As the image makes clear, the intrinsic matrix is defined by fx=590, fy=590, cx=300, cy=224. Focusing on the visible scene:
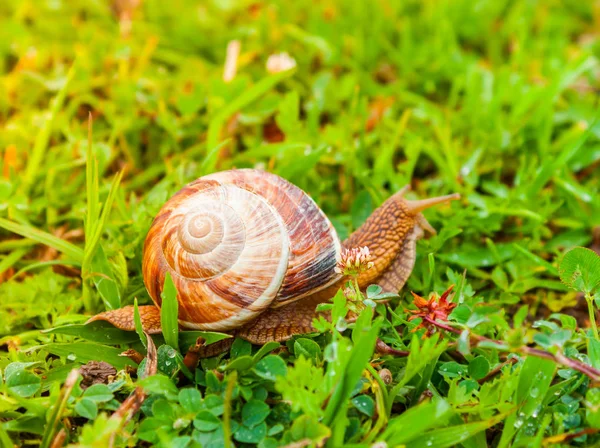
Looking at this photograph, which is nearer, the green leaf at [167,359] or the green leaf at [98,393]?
the green leaf at [98,393]

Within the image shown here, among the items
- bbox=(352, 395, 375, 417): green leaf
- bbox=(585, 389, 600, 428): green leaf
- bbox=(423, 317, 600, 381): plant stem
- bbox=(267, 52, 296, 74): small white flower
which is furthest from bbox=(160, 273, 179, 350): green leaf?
bbox=(267, 52, 296, 74): small white flower

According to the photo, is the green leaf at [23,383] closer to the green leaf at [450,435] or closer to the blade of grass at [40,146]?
the blade of grass at [40,146]

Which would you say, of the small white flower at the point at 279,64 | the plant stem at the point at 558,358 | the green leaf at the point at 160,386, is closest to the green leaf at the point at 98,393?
the green leaf at the point at 160,386

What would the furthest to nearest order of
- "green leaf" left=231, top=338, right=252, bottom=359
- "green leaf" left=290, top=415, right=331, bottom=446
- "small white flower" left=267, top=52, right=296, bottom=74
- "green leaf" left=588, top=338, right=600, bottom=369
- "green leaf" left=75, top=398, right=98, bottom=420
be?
"small white flower" left=267, top=52, right=296, bottom=74 → "green leaf" left=231, top=338, right=252, bottom=359 → "green leaf" left=588, top=338, right=600, bottom=369 → "green leaf" left=75, top=398, right=98, bottom=420 → "green leaf" left=290, top=415, right=331, bottom=446

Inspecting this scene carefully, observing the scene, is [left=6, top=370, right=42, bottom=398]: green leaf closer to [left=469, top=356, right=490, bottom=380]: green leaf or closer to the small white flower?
[left=469, top=356, right=490, bottom=380]: green leaf

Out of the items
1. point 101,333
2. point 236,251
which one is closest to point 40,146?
point 101,333

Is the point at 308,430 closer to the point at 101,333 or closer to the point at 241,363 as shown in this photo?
the point at 241,363
